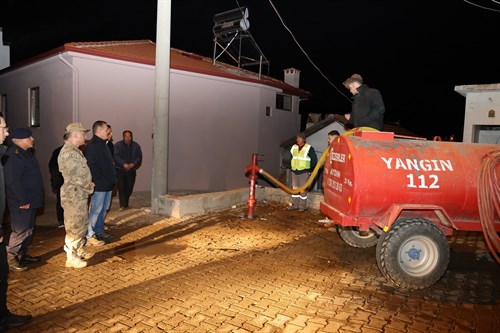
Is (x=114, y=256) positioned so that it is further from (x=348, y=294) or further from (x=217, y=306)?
(x=348, y=294)

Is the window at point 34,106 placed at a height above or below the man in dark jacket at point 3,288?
above

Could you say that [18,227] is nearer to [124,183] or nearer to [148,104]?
[124,183]

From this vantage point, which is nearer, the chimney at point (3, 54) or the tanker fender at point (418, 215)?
the tanker fender at point (418, 215)

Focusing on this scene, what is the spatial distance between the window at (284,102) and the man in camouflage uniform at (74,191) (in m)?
14.4

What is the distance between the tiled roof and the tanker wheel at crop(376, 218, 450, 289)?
10.3 metres

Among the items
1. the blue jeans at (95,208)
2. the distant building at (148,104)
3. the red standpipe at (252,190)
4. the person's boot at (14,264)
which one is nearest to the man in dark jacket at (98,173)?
the blue jeans at (95,208)

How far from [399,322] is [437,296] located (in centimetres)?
107

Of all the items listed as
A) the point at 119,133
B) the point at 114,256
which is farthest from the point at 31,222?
the point at 119,133

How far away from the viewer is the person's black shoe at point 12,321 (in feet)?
12.1

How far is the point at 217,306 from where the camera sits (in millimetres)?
4348

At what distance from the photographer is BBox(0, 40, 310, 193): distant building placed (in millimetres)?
11820

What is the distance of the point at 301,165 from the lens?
382 inches

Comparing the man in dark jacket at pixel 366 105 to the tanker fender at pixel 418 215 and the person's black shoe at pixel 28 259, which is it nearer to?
the tanker fender at pixel 418 215

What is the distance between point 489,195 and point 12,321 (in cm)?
598
